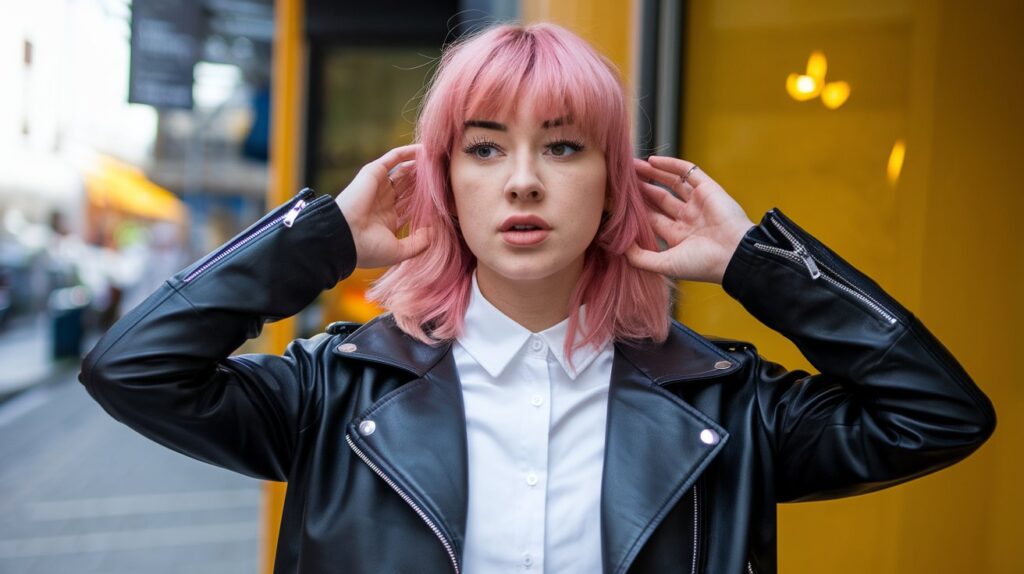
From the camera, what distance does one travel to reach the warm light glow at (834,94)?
9.10 feet

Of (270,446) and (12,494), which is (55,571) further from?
(270,446)

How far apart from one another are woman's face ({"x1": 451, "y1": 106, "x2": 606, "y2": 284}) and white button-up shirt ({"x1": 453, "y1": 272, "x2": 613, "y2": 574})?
15cm

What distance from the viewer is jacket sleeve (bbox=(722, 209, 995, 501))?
4.89 ft

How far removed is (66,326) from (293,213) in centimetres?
1399

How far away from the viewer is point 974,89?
2426 millimetres

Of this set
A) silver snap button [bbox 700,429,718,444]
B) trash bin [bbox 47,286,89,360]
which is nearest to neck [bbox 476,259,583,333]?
silver snap button [bbox 700,429,718,444]

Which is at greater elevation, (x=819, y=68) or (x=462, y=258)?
(x=819, y=68)

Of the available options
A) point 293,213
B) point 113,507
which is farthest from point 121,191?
point 293,213

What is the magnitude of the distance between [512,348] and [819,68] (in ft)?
5.49

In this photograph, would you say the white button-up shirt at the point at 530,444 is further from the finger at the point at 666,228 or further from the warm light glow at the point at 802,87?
the warm light glow at the point at 802,87

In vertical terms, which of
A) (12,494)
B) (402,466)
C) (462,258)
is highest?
(462,258)

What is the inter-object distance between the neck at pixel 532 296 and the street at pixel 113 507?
4.22 m

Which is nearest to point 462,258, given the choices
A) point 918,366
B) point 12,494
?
point 918,366

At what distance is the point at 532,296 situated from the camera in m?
1.70
